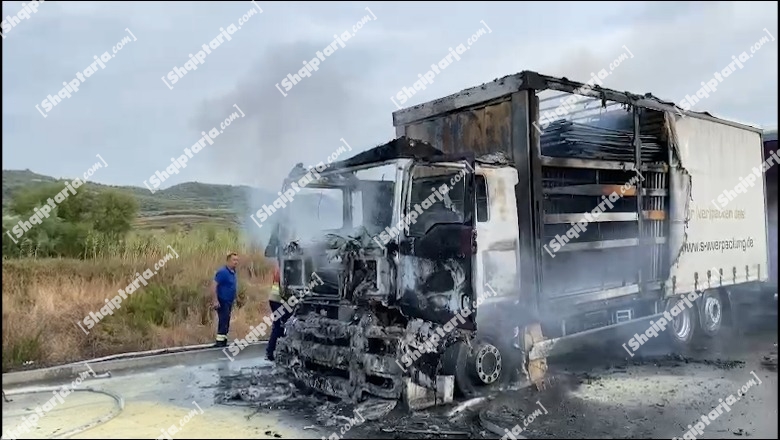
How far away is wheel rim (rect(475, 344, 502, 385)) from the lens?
217 inches

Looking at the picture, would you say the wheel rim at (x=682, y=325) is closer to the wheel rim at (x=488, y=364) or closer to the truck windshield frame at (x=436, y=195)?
the wheel rim at (x=488, y=364)

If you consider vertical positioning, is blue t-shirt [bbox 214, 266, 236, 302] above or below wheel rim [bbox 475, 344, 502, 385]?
above

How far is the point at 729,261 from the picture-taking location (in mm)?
8734

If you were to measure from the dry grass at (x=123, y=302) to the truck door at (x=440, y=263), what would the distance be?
197 inches

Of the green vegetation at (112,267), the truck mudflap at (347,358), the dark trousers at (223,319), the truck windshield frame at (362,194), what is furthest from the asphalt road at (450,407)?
the truck windshield frame at (362,194)

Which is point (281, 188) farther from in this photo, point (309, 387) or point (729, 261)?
point (729, 261)

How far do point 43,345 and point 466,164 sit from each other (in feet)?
19.9

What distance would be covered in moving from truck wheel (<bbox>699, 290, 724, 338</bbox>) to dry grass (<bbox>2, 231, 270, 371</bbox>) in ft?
23.3

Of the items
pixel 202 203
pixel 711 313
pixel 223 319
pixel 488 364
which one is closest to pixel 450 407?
pixel 488 364

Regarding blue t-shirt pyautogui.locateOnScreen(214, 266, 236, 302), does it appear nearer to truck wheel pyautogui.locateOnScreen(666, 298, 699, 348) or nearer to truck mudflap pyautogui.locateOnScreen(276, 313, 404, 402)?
truck mudflap pyautogui.locateOnScreen(276, 313, 404, 402)

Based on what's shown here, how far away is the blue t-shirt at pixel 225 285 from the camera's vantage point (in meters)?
8.55

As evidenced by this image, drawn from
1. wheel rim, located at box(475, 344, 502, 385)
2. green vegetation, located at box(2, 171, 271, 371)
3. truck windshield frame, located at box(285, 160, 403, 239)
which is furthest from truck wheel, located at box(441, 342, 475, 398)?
green vegetation, located at box(2, 171, 271, 371)

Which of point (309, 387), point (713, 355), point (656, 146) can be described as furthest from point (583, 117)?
point (309, 387)

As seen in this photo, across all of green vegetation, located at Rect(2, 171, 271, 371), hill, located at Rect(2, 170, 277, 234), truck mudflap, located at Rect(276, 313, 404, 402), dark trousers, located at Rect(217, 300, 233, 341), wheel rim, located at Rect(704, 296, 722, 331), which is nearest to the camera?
truck mudflap, located at Rect(276, 313, 404, 402)
